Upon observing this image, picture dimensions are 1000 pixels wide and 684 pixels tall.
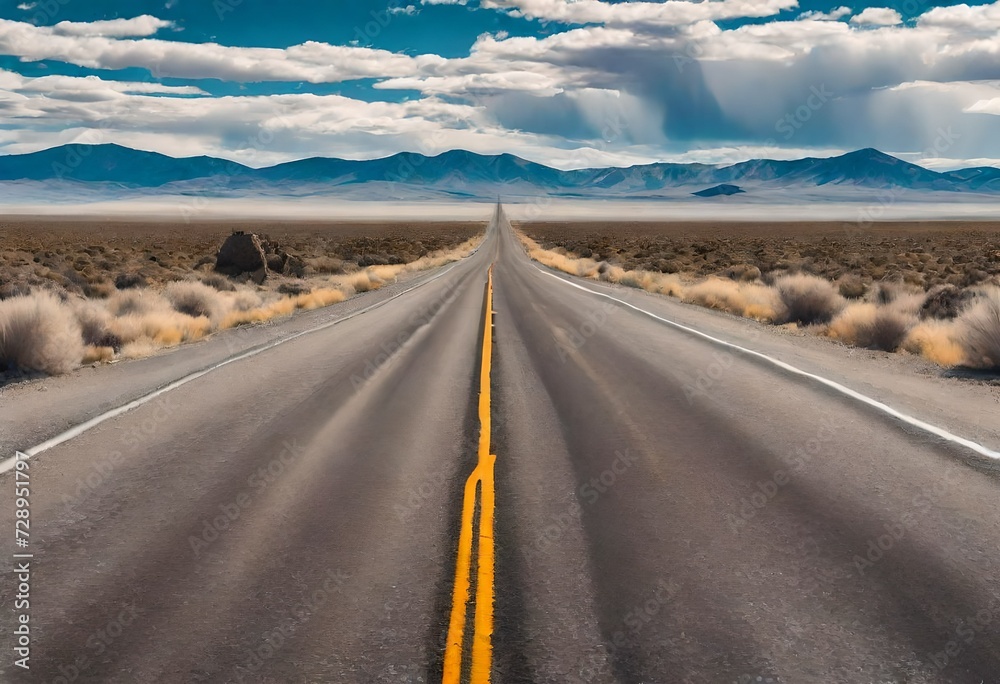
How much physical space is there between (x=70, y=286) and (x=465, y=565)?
25843 millimetres

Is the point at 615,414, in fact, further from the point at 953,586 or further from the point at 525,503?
the point at 953,586

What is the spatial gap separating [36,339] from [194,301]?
9.03 meters

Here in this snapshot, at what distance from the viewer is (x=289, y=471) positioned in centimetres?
731

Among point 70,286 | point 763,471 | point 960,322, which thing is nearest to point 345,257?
point 70,286

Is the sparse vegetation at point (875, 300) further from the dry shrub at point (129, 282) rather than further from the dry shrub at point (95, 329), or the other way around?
the dry shrub at point (129, 282)

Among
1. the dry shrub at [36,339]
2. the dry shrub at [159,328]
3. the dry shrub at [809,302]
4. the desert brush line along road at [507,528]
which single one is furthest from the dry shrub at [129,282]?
the dry shrub at [809,302]

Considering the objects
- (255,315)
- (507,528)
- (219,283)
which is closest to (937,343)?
(507,528)

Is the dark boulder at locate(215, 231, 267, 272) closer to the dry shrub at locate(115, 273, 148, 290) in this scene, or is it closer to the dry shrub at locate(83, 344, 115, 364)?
the dry shrub at locate(115, 273, 148, 290)

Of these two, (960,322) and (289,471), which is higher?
(960,322)

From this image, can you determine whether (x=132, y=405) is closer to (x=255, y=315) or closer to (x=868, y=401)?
(x=868, y=401)

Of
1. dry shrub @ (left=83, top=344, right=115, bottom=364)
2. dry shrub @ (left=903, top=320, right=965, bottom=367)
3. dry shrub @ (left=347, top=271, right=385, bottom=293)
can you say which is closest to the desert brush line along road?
dry shrub @ (left=903, top=320, right=965, bottom=367)

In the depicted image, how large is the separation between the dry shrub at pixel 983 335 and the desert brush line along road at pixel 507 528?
48.1 inches

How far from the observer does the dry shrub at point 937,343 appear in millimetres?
13383

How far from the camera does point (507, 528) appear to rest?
235 inches
